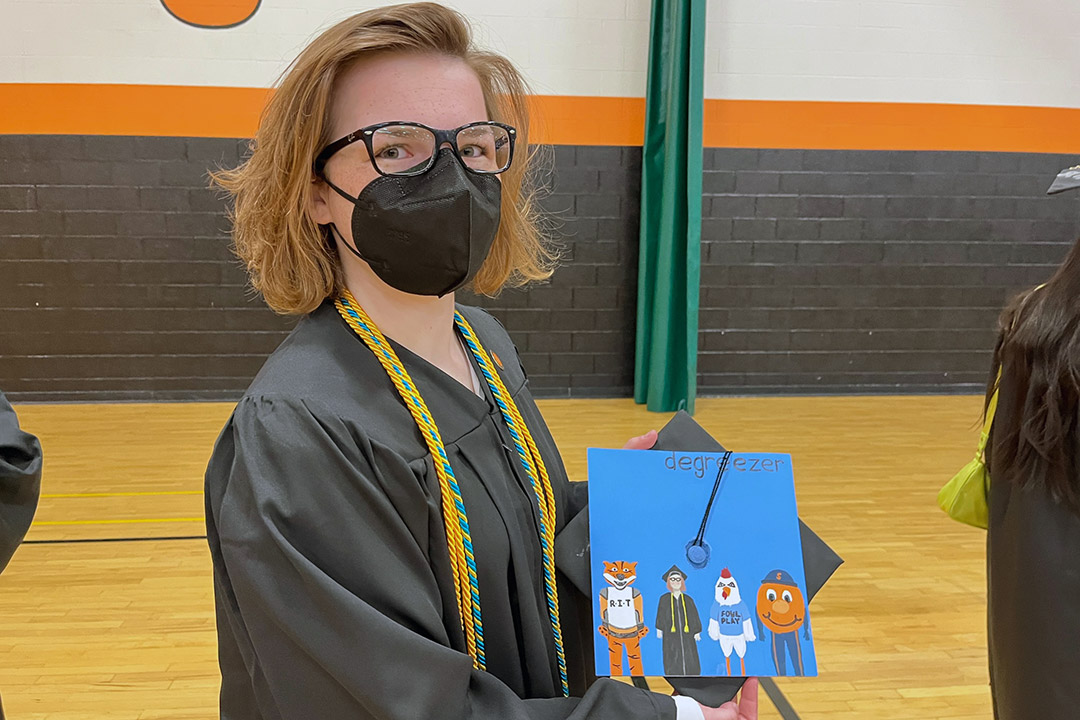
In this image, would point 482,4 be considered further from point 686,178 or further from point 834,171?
point 834,171

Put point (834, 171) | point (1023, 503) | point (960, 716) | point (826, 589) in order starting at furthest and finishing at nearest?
1. point (834, 171)
2. point (826, 589)
3. point (960, 716)
4. point (1023, 503)

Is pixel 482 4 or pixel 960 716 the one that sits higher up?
pixel 482 4

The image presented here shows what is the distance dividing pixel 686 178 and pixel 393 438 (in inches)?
174

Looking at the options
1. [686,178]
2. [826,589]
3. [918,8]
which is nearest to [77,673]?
[826,589]

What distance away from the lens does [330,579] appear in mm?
821

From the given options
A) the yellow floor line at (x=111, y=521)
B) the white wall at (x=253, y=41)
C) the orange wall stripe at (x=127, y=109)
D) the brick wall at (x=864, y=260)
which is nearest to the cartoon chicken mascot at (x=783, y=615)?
the yellow floor line at (x=111, y=521)

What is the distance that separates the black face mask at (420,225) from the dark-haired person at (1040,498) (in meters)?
1.01

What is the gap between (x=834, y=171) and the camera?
5.39m

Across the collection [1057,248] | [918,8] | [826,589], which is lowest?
[826,589]

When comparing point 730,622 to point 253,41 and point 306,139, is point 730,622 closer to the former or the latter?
point 306,139

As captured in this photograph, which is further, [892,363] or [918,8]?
[892,363]

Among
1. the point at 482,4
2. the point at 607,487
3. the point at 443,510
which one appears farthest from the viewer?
the point at 482,4

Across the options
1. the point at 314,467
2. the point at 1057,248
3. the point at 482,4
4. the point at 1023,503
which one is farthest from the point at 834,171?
the point at 314,467

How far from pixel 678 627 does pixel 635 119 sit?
4627mm
